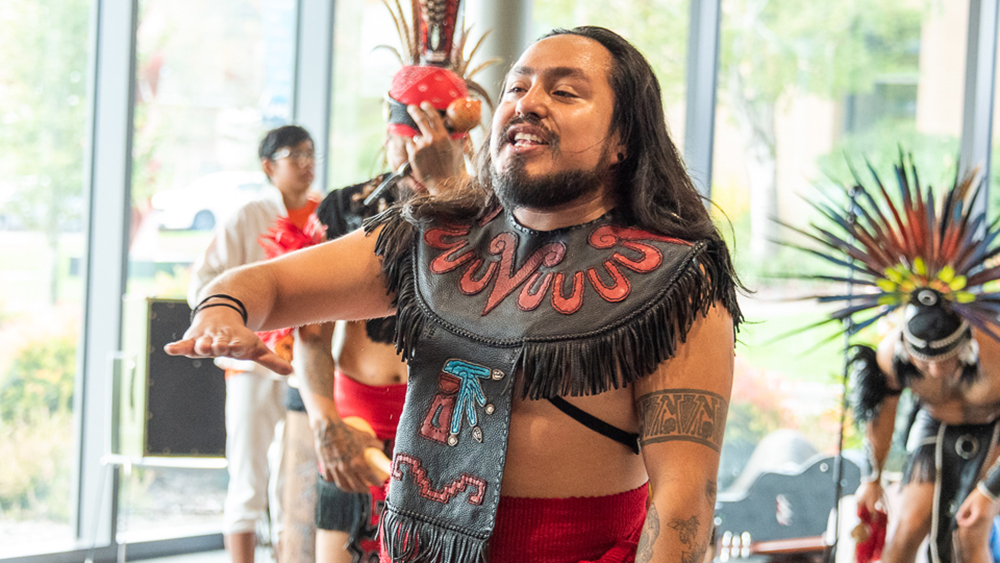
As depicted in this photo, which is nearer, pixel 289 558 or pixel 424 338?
pixel 424 338

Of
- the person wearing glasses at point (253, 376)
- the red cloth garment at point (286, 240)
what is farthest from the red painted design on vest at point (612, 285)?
the person wearing glasses at point (253, 376)

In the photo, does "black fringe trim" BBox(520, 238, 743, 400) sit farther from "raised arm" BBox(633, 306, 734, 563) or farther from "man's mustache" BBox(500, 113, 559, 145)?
"man's mustache" BBox(500, 113, 559, 145)

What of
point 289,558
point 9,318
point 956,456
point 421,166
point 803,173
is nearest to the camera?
point 421,166

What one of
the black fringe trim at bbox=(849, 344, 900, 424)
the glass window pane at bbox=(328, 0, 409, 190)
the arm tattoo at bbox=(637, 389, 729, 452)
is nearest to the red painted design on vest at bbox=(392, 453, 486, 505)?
the arm tattoo at bbox=(637, 389, 729, 452)

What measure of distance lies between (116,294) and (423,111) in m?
2.34

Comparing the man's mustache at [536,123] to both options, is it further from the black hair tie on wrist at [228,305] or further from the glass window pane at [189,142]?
the glass window pane at [189,142]

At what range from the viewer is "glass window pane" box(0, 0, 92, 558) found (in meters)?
3.90

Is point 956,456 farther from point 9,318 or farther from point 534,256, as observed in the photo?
point 9,318

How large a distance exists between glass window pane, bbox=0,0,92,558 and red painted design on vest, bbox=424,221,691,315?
290cm

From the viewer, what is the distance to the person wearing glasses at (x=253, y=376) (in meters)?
3.64

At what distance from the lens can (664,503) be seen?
1386 millimetres

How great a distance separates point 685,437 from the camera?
141cm

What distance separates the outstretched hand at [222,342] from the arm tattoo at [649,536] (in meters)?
0.56

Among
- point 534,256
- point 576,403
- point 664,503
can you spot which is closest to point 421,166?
point 534,256
